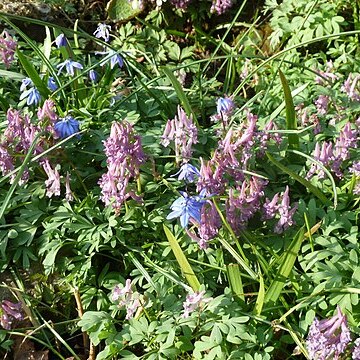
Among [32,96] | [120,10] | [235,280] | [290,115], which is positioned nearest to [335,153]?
[290,115]

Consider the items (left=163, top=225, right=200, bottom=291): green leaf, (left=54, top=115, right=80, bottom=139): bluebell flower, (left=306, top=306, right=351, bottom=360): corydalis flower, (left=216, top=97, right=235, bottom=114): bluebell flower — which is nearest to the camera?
(left=306, top=306, right=351, bottom=360): corydalis flower

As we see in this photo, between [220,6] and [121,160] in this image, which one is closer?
[121,160]

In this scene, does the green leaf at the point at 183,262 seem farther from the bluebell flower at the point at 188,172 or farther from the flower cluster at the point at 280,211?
the flower cluster at the point at 280,211

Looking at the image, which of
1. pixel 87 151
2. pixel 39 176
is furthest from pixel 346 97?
pixel 39 176

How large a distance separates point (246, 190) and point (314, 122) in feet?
2.40

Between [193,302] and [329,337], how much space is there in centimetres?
46

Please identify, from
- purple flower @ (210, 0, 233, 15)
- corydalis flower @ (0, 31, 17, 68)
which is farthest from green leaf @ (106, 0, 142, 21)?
corydalis flower @ (0, 31, 17, 68)

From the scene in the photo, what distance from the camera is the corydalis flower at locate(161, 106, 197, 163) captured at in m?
2.61

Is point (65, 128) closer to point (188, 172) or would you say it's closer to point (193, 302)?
point (188, 172)

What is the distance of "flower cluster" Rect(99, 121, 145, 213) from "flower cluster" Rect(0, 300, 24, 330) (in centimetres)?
52

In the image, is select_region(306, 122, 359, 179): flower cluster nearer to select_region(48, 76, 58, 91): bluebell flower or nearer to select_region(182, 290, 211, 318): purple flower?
select_region(182, 290, 211, 318): purple flower

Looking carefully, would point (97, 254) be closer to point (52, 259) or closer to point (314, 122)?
point (52, 259)

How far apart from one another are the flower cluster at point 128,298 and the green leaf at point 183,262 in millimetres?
192

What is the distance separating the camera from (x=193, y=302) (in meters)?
2.29
